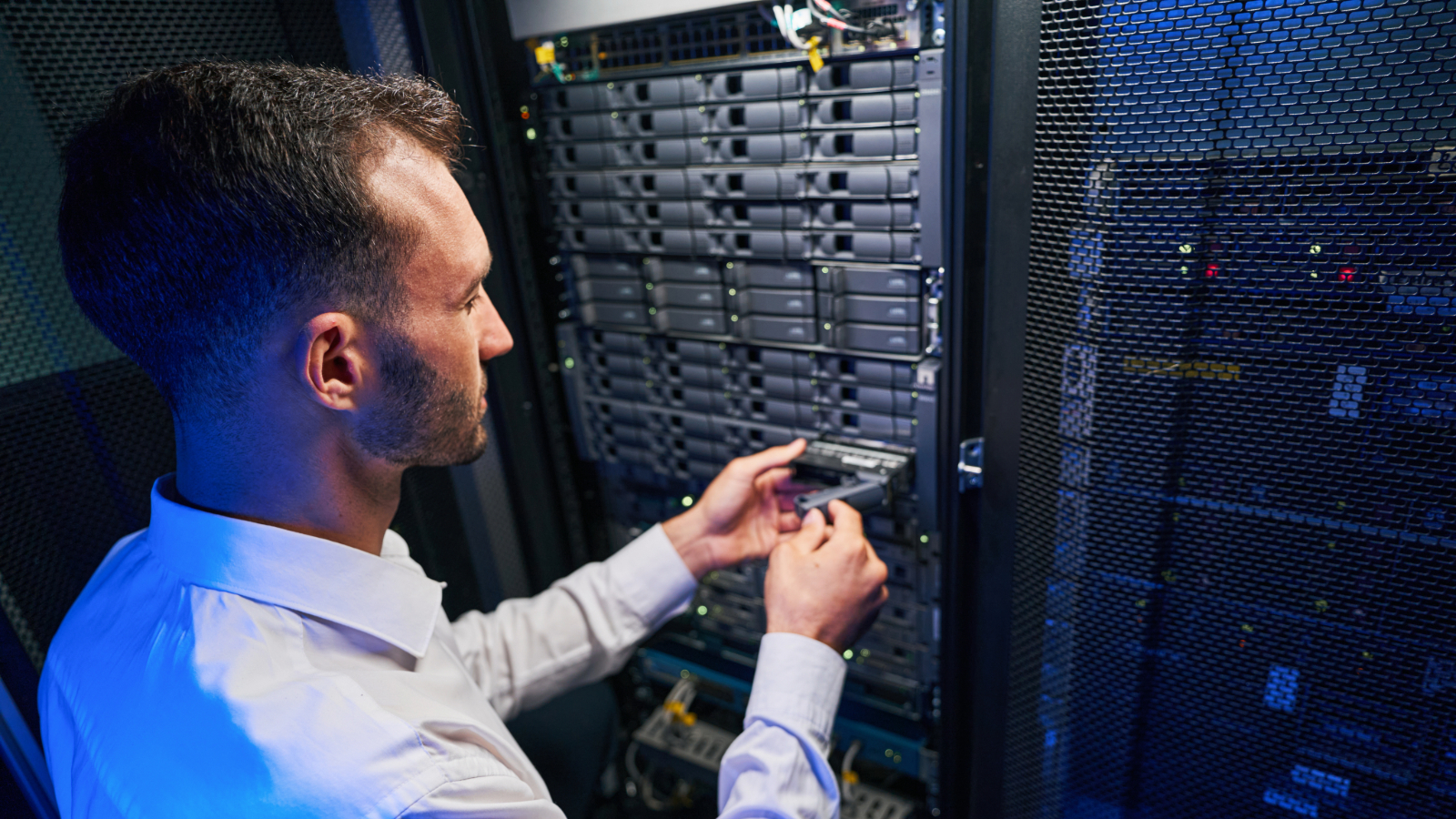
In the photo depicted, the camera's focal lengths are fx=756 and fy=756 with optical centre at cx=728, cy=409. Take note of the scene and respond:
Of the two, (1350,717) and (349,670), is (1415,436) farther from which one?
(349,670)

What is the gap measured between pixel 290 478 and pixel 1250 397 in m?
1.33

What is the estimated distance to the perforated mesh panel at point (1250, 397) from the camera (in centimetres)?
86

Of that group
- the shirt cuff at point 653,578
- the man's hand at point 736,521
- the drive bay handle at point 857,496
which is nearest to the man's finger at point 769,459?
the man's hand at point 736,521

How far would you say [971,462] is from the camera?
1.30 metres

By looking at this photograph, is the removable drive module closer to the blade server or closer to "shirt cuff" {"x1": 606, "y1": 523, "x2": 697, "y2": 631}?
the blade server

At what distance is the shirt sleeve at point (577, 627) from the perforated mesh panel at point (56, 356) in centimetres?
68

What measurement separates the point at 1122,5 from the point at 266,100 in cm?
109

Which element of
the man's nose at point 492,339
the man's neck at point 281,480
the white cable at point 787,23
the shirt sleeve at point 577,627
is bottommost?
the shirt sleeve at point 577,627

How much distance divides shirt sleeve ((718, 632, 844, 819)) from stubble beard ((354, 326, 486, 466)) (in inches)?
24.1

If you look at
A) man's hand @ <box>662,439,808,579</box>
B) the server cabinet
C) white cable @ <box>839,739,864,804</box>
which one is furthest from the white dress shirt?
white cable @ <box>839,739,864,804</box>

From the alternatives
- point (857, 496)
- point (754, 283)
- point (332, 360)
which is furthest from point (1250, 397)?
point (332, 360)

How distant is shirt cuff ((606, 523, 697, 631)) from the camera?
5.33ft

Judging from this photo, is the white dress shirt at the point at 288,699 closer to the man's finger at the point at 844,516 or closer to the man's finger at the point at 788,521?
the man's finger at the point at 844,516

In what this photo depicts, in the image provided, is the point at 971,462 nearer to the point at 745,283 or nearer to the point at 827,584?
the point at 827,584
